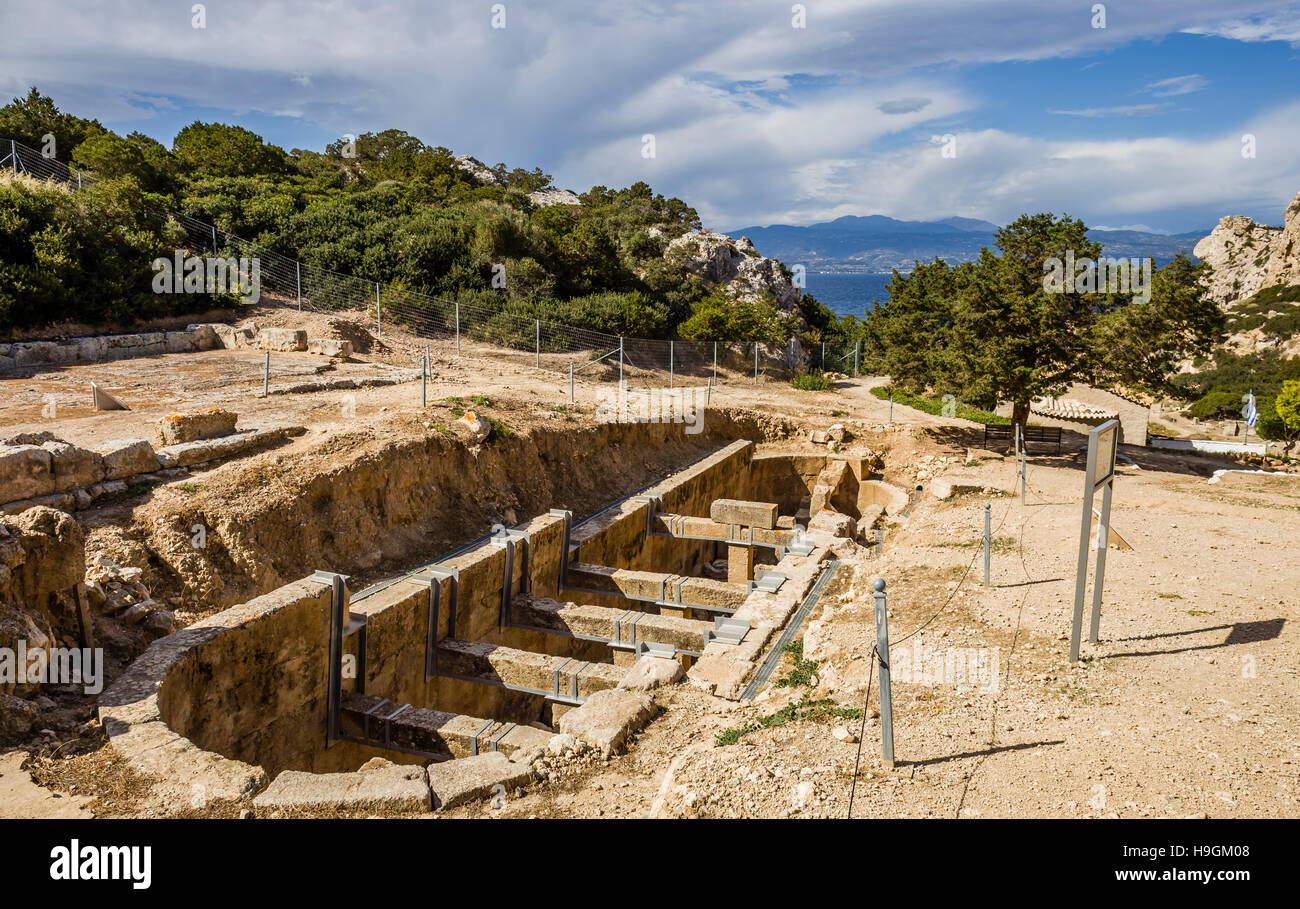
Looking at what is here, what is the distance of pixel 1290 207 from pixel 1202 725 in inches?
3068

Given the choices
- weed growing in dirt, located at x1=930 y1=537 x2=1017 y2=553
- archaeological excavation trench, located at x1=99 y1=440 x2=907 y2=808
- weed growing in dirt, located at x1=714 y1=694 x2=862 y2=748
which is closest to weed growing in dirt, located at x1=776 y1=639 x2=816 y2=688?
archaeological excavation trench, located at x1=99 y1=440 x2=907 y2=808

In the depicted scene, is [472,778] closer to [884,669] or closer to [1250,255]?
[884,669]

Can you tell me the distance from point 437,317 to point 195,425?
14.1m

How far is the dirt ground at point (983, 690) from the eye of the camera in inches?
197

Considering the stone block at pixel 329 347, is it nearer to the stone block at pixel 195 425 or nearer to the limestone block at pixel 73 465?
the stone block at pixel 195 425

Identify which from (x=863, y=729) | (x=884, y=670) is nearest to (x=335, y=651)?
(x=863, y=729)

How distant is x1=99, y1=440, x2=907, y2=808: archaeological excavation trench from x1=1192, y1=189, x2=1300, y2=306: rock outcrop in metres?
72.4

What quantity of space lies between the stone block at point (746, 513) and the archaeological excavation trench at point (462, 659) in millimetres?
37

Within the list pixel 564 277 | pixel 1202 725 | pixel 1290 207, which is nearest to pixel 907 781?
pixel 1202 725

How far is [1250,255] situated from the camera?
240ft

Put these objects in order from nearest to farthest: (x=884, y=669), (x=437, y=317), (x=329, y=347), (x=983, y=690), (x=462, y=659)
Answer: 1. (x=884, y=669)
2. (x=983, y=690)
3. (x=462, y=659)
4. (x=329, y=347)
5. (x=437, y=317)

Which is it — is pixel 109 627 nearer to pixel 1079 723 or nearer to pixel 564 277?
pixel 1079 723

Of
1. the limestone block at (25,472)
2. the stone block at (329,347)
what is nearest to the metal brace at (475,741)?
the limestone block at (25,472)

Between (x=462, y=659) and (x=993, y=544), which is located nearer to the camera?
(x=462, y=659)
